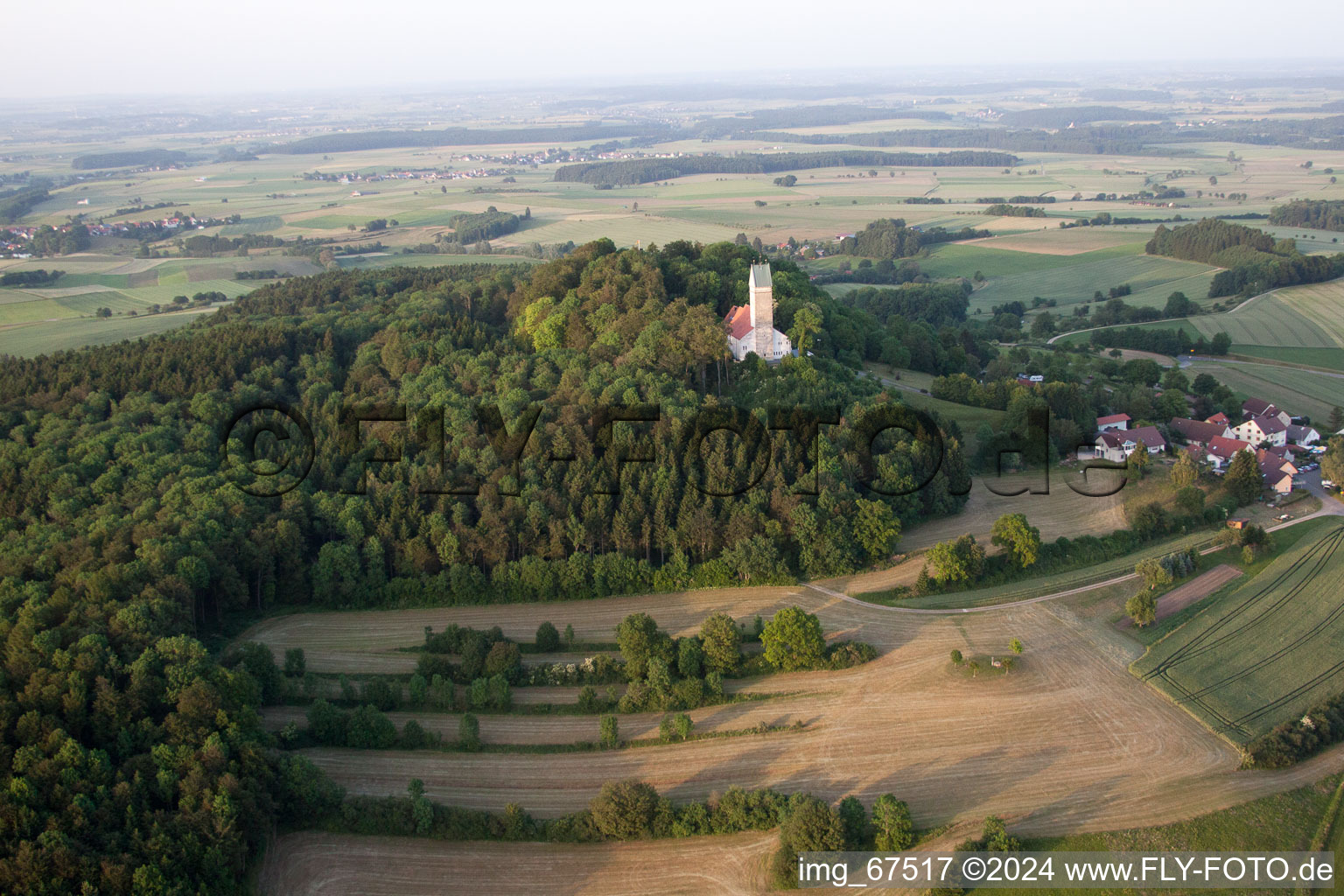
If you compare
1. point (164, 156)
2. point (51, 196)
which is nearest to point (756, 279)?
point (51, 196)

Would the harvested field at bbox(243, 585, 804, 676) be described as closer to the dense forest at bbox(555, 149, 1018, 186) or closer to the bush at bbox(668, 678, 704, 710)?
the bush at bbox(668, 678, 704, 710)

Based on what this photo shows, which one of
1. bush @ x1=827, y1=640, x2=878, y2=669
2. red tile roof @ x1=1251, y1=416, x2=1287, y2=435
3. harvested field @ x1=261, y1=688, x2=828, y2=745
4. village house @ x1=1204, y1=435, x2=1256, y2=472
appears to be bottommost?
harvested field @ x1=261, y1=688, x2=828, y2=745

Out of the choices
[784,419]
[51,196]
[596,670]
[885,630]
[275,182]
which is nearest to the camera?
[596,670]

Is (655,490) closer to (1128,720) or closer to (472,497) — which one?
(472,497)

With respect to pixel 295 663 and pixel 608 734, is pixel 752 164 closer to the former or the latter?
pixel 295 663

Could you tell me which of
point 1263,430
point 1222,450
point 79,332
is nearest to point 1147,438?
point 1222,450

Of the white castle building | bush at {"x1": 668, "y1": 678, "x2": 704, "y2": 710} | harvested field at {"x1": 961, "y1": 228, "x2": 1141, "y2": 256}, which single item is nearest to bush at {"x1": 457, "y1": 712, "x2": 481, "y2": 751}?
bush at {"x1": 668, "y1": 678, "x2": 704, "y2": 710}
